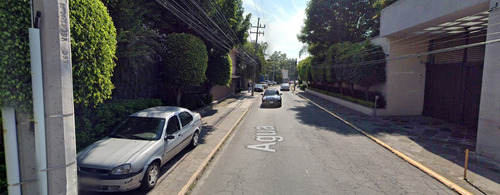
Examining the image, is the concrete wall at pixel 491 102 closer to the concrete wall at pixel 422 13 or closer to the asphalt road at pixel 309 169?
the concrete wall at pixel 422 13

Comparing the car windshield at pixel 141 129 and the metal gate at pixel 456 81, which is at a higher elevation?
the metal gate at pixel 456 81

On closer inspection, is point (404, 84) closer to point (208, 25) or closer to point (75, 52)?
point (208, 25)

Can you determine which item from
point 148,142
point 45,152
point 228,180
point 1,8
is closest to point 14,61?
point 1,8

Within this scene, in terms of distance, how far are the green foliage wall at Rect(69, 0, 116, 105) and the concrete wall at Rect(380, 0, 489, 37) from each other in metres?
10.7

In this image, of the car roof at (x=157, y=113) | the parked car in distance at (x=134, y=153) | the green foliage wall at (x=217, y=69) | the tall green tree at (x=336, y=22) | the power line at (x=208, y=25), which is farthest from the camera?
the tall green tree at (x=336, y=22)

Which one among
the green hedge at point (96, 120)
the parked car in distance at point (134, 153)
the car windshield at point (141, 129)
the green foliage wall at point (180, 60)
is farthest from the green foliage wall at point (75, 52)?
the green foliage wall at point (180, 60)

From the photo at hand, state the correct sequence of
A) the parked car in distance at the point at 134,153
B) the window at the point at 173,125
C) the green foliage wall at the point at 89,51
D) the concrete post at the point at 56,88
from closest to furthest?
the concrete post at the point at 56,88 → the green foliage wall at the point at 89,51 → the parked car in distance at the point at 134,153 → the window at the point at 173,125

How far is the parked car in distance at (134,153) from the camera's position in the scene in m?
4.44

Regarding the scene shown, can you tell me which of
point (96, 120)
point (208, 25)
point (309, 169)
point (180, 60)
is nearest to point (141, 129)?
point (96, 120)

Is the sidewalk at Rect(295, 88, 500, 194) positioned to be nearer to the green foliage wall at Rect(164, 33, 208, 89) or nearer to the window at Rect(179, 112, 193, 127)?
the window at Rect(179, 112, 193, 127)

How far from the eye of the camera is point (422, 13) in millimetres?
10445

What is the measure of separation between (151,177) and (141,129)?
146 cm

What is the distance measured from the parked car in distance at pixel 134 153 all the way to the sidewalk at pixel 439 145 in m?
6.66

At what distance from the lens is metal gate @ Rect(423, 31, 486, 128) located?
434 inches
